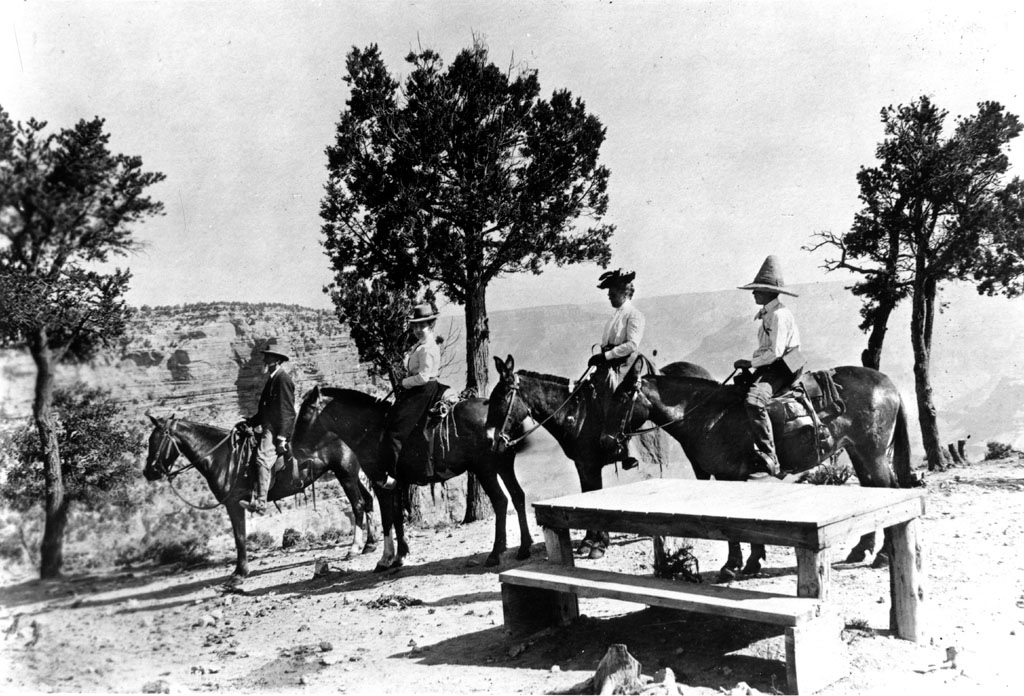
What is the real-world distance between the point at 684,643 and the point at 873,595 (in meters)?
2.26

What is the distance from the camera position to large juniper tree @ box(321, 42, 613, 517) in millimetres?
12672

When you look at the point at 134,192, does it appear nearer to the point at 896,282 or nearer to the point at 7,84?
the point at 7,84

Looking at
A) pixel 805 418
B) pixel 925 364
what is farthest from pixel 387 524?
pixel 925 364

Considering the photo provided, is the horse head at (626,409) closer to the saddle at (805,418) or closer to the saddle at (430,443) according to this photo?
the saddle at (805,418)

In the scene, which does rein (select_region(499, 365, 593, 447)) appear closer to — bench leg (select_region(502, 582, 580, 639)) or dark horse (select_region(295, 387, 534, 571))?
dark horse (select_region(295, 387, 534, 571))

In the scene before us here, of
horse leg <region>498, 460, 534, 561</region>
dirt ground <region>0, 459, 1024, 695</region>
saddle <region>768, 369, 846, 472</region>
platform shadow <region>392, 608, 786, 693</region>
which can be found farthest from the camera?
horse leg <region>498, 460, 534, 561</region>

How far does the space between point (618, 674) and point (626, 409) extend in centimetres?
382

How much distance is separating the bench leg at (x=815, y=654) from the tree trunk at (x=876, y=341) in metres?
11.1

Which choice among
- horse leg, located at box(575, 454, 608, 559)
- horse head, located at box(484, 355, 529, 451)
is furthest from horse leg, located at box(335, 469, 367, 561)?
horse leg, located at box(575, 454, 608, 559)

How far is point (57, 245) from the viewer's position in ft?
22.0

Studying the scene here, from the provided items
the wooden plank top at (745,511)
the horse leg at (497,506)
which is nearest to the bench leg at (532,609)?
the wooden plank top at (745,511)

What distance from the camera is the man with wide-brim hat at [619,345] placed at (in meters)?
8.20

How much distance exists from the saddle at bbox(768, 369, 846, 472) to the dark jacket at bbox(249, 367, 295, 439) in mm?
6136

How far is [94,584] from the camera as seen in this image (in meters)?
7.62
